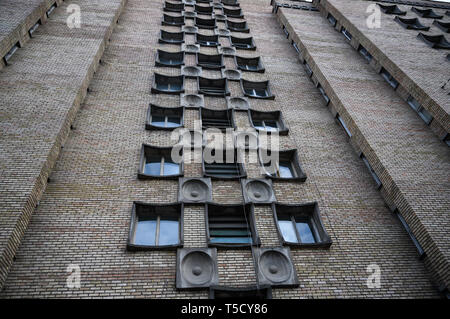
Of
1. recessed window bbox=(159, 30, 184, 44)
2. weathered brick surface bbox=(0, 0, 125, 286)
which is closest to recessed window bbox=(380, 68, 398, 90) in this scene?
recessed window bbox=(159, 30, 184, 44)

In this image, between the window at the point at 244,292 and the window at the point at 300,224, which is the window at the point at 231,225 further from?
the window at the point at 244,292

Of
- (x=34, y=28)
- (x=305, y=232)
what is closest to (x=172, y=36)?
(x=34, y=28)

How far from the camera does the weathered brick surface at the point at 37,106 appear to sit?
23.7 ft

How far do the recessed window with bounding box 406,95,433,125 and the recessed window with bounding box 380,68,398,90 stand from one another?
1.34 meters

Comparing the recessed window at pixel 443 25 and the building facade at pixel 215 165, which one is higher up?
the recessed window at pixel 443 25

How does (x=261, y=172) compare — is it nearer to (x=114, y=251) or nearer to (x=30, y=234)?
(x=114, y=251)

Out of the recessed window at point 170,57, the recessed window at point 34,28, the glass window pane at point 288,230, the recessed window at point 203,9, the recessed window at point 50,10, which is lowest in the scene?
the glass window pane at point 288,230

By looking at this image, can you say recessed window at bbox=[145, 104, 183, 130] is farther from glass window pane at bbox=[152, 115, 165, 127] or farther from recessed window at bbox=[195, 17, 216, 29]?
recessed window at bbox=[195, 17, 216, 29]

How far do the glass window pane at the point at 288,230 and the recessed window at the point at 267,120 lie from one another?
475cm

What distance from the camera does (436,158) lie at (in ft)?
33.7

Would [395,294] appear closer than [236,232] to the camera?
Yes

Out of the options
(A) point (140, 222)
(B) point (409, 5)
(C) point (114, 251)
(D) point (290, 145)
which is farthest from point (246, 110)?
(B) point (409, 5)

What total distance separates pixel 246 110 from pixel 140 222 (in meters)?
6.77

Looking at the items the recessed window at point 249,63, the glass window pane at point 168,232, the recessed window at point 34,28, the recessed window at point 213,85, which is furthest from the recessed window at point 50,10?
the glass window pane at point 168,232
